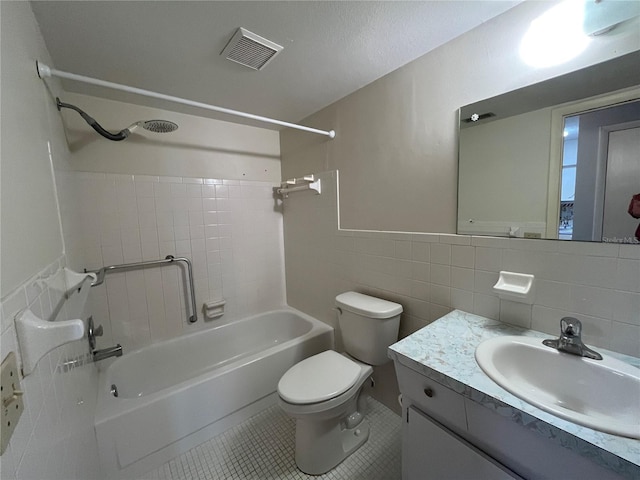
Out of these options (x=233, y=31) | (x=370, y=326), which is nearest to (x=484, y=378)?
(x=370, y=326)

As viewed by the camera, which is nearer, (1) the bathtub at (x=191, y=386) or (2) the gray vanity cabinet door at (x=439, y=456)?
(2) the gray vanity cabinet door at (x=439, y=456)

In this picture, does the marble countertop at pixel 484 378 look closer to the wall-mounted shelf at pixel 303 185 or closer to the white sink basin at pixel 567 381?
the white sink basin at pixel 567 381

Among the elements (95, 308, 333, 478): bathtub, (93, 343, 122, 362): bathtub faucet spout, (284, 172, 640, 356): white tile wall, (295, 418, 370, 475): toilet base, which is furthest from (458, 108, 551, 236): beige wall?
(93, 343, 122, 362): bathtub faucet spout

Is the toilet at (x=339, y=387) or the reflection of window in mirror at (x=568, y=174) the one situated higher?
the reflection of window in mirror at (x=568, y=174)

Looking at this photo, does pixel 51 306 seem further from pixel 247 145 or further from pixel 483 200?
pixel 247 145

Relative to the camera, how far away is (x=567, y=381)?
871 millimetres

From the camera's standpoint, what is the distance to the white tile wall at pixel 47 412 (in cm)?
46

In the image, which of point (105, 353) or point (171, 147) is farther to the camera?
point (171, 147)

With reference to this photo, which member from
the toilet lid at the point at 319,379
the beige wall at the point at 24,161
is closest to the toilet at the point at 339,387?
the toilet lid at the point at 319,379

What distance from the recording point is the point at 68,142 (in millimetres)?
1615

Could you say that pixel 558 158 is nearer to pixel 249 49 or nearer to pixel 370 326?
pixel 370 326

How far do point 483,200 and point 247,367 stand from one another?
1.69m

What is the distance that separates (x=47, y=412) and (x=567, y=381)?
1538mm

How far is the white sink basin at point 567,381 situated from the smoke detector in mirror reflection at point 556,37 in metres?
1.08
